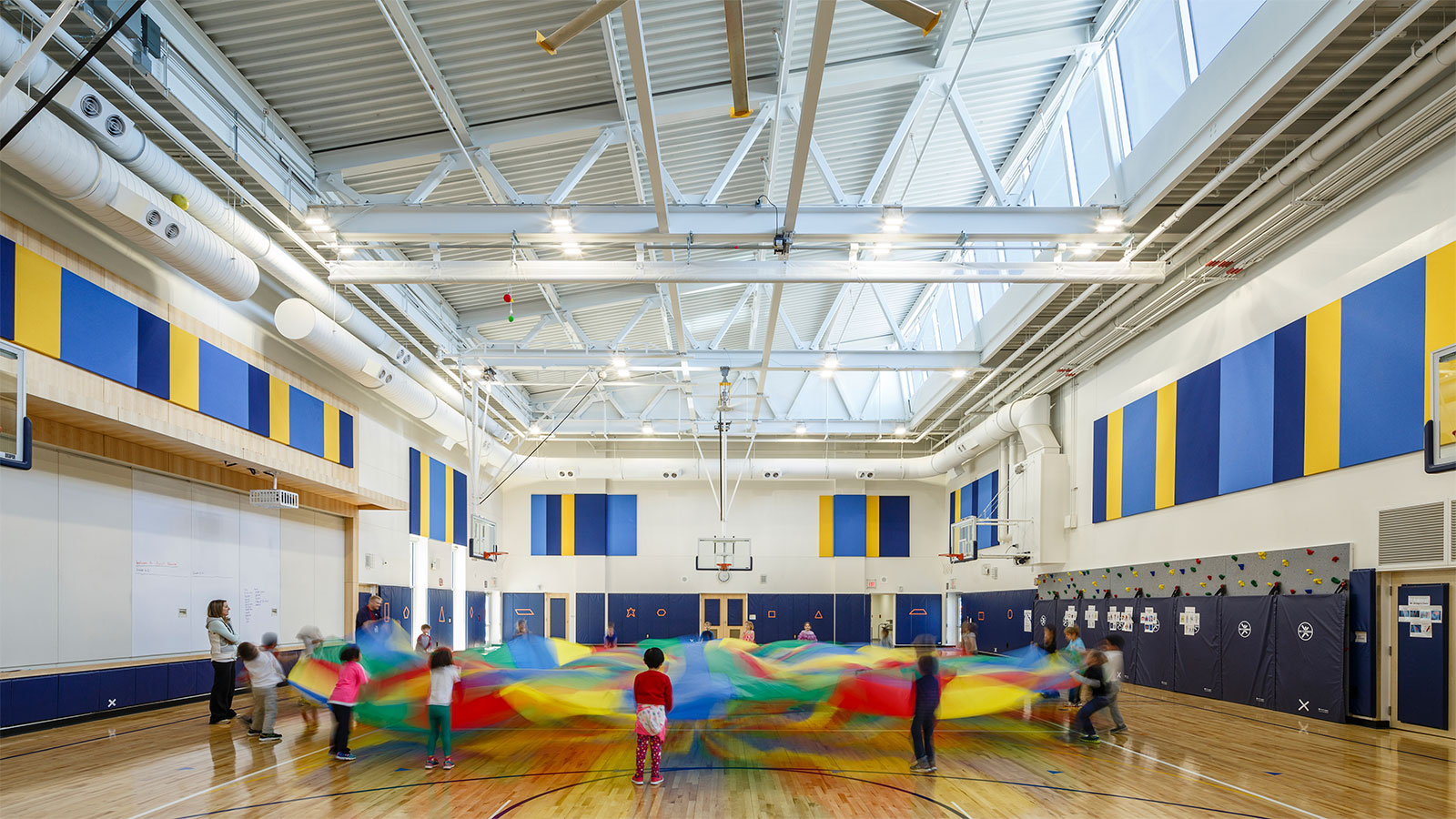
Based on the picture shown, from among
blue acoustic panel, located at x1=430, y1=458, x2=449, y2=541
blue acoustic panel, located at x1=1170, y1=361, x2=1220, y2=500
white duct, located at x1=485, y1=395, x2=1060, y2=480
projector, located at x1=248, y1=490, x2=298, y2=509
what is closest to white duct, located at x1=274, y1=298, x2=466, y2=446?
projector, located at x1=248, y1=490, x2=298, y2=509

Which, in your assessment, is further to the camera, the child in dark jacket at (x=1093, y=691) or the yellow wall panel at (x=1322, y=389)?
the yellow wall panel at (x=1322, y=389)

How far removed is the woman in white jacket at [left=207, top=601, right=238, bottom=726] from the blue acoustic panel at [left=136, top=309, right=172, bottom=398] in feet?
10.1

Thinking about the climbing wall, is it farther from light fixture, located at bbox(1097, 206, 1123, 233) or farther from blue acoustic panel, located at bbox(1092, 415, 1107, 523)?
light fixture, located at bbox(1097, 206, 1123, 233)

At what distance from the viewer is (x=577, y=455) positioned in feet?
114

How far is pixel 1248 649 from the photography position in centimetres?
1485

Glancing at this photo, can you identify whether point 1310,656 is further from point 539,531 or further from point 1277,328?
point 539,531

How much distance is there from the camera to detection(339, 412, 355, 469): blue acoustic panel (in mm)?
19844

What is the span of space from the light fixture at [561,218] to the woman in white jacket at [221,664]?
6684mm

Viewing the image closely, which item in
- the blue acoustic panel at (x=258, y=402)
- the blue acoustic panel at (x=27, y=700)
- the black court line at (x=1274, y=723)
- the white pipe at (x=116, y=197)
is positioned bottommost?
the black court line at (x=1274, y=723)

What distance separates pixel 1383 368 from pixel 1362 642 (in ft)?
11.5

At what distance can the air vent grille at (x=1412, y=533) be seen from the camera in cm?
1100

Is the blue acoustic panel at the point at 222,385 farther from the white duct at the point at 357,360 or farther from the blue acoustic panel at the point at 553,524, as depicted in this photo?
the blue acoustic panel at the point at 553,524

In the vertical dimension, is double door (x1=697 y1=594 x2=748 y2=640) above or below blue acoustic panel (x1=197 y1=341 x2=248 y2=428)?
below

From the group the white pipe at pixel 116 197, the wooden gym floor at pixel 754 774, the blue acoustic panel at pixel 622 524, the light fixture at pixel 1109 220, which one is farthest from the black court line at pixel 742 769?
the blue acoustic panel at pixel 622 524
